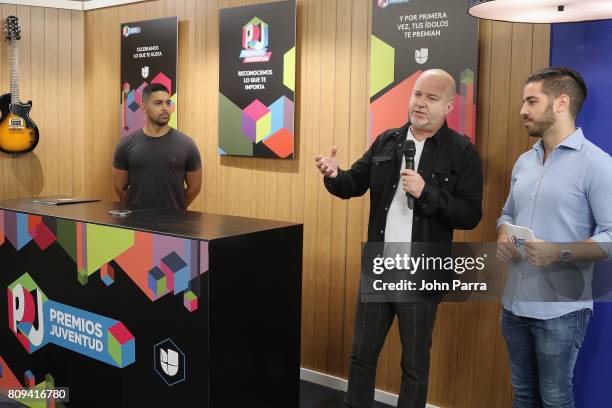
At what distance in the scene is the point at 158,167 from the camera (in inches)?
161

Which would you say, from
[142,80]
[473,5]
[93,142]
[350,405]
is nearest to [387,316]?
[350,405]

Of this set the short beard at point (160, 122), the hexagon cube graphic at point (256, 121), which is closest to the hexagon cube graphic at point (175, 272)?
the hexagon cube graphic at point (256, 121)

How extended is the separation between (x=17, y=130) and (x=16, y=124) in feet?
0.15

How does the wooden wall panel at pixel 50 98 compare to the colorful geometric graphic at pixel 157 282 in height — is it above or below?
above

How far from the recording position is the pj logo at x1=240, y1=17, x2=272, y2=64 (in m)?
3.95

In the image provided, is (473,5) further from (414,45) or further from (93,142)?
(93,142)

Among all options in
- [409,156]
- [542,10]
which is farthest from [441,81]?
[542,10]

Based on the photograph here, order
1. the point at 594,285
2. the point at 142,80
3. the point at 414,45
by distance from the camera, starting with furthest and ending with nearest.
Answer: the point at 142,80 → the point at 414,45 → the point at 594,285

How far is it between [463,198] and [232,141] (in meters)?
1.92

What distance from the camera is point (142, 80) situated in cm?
465

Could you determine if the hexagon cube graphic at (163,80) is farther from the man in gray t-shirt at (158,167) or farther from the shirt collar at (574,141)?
the shirt collar at (574,141)

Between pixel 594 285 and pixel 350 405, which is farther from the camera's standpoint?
pixel 350 405

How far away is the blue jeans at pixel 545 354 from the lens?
7.75 ft

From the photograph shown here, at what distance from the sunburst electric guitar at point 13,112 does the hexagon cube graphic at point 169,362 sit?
2.84 metres
